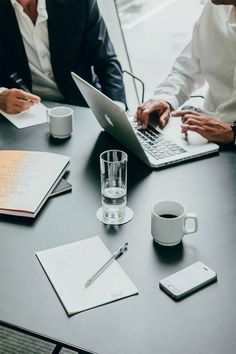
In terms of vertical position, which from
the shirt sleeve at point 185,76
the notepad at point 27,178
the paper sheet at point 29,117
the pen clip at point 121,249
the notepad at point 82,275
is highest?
the notepad at point 27,178

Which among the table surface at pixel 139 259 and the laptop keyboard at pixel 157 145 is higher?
the table surface at pixel 139 259

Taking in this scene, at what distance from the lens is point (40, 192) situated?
1.28 meters

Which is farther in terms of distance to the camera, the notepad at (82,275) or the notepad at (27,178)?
the notepad at (27,178)

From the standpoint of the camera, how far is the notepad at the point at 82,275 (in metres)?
0.96

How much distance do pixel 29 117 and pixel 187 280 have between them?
39.9 inches

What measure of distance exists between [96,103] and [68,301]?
0.74m

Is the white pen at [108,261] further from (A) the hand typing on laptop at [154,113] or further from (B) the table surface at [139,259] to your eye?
(A) the hand typing on laptop at [154,113]

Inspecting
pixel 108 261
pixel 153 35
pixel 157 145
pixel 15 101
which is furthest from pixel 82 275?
pixel 153 35

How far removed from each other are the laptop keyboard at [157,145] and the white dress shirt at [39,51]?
28.9 inches

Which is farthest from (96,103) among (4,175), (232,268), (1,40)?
(1,40)

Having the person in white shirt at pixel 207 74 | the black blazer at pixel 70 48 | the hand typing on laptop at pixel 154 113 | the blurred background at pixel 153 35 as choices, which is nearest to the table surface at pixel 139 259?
the hand typing on laptop at pixel 154 113

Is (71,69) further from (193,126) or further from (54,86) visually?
(193,126)

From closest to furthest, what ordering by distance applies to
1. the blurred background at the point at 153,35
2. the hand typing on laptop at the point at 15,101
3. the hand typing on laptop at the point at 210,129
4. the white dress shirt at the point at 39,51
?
the hand typing on laptop at the point at 210,129
the hand typing on laptop at the point at 15,101
the white dress shirt at the point at 39,51
the blurred background at the point at 153,35

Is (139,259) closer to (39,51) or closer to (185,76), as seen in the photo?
(185,76)
